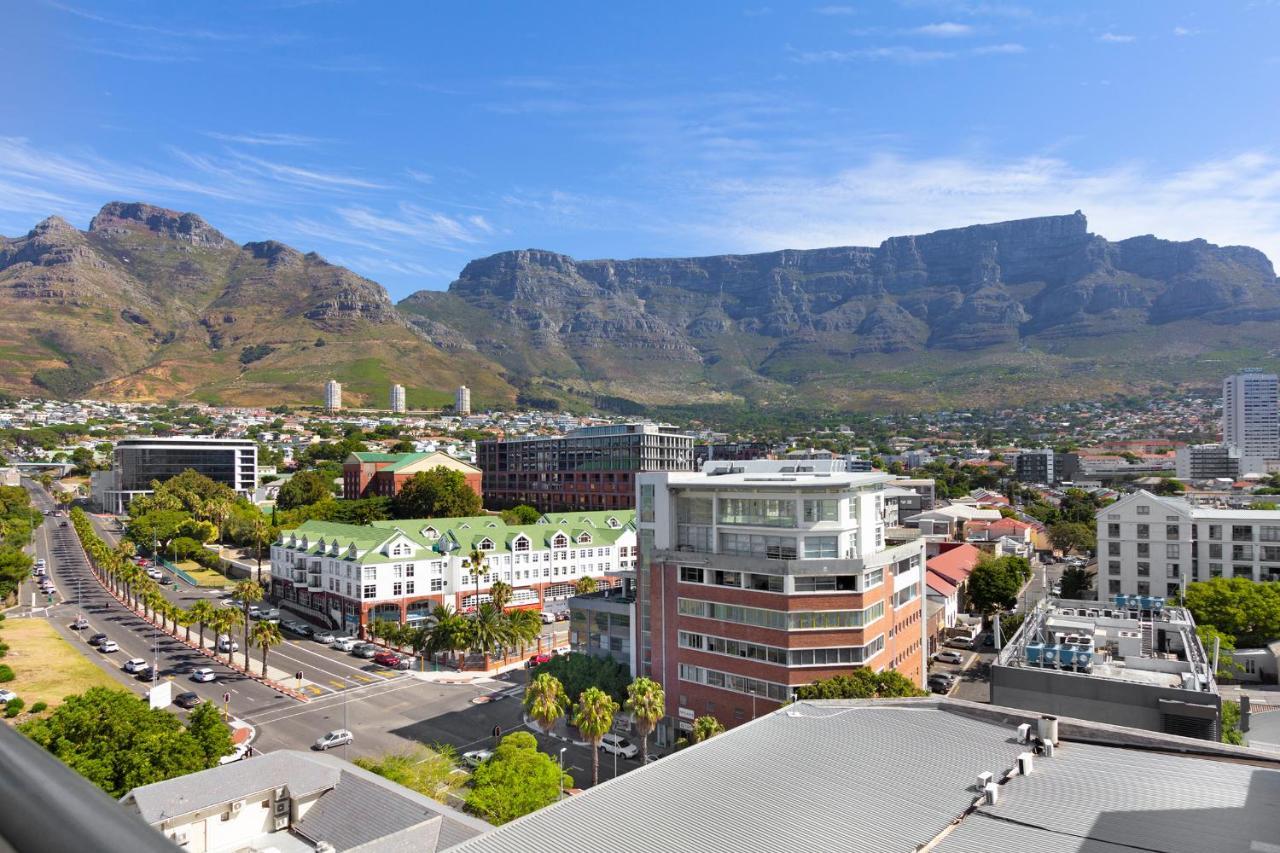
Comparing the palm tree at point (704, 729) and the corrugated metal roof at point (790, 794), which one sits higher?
the corrugated metal roof at point (790, 794)

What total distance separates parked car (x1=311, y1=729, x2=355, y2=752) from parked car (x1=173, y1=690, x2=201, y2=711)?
32.0ft

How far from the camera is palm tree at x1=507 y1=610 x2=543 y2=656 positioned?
52.4 metres

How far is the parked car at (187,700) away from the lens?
44806mm

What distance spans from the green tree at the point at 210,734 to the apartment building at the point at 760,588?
20297 mm

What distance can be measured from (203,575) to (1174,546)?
93227mm

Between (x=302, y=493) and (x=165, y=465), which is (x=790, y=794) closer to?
(x=302, y=493)

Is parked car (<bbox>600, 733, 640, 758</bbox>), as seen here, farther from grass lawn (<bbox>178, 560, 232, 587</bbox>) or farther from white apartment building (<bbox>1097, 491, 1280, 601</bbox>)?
grass lawn (<bbox>178, 560, 232, 587</bbox>)

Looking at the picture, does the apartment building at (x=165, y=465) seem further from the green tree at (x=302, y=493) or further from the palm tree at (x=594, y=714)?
the palm tree at (x=594, y=714)

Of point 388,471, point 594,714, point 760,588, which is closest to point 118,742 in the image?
point 594,714

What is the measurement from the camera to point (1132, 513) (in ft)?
210

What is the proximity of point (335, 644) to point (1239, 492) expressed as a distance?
128993 millimetres

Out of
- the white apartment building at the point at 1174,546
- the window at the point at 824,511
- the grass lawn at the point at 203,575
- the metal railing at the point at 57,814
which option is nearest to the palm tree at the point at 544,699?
the window at the point at 824,511

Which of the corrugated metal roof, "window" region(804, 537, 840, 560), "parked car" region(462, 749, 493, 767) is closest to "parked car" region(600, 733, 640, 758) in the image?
"parked car" region(462, 749, 493, 767)

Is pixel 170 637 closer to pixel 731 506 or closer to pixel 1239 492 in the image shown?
pixel 731 506
